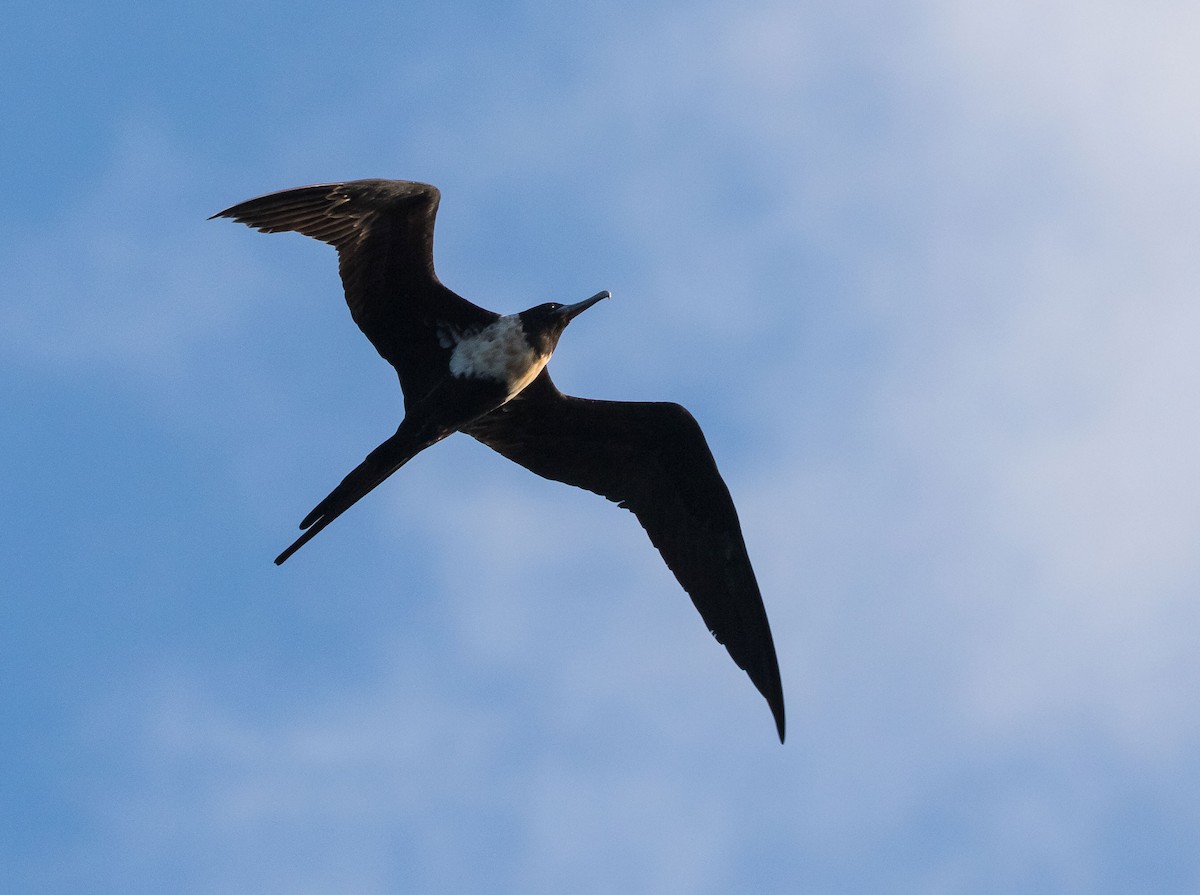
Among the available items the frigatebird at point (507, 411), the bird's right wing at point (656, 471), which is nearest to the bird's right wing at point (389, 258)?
the frigatebird at point (507, 411)

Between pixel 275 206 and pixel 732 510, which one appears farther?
pixel 732 510

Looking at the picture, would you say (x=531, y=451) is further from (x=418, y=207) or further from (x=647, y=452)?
(x=418, y=207)

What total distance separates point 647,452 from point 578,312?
888mm

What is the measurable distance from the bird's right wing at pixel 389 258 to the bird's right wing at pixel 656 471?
53 centimetres

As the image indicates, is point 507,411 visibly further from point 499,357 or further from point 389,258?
point 389,258

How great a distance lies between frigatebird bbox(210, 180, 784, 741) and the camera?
312 inches

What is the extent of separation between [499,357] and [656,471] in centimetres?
117

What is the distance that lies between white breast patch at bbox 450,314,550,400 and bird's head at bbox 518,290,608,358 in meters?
0.05

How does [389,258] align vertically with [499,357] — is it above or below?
above

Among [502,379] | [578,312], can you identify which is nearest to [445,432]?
[502,379]

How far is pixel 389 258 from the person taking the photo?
26.9ft

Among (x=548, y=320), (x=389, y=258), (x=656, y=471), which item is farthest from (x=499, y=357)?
(x=656, y=471)

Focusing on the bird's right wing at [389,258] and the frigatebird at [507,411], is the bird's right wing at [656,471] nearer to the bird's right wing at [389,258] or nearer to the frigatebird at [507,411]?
the frigatebird at [507,411]

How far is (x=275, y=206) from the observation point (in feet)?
25.5
